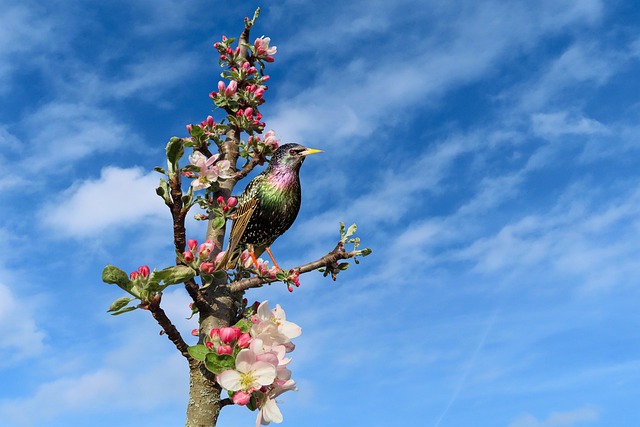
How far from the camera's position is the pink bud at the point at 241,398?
4.09m

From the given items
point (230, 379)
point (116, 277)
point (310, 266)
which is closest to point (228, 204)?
point (310, 266)

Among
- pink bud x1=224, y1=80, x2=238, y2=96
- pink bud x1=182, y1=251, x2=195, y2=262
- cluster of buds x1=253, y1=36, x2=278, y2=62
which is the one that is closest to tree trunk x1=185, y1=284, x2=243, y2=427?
pink bud x1=182, y1=251, x2=195, y2=262

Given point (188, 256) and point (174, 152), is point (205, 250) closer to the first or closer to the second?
point (188, 256)

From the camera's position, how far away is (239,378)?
4141 millimetres

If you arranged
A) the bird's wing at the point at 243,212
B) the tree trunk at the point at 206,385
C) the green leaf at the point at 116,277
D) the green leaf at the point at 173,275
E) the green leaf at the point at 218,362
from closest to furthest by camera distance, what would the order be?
the green leaf at the point at 218,362 → the green leaf at the point at 116,277 → the green leaf at the point at 173,275 → the tree trunk at the point at 206,385 → the bird's wing at the point at 243,212

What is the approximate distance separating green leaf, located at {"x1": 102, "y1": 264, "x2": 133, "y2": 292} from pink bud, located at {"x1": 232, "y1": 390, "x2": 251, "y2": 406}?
1153 millimetres

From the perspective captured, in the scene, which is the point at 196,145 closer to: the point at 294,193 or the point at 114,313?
the point at 294,193

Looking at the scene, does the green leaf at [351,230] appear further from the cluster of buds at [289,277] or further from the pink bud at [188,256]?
the pink bud at [188,256]

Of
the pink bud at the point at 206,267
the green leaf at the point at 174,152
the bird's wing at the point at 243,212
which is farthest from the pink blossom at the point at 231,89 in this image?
the pink bud at the point at 206,267

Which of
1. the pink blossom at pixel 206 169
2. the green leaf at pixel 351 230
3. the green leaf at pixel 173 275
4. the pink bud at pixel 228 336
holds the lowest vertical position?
the pink bud at pixel 228 336

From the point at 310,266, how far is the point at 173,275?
1.43 meters

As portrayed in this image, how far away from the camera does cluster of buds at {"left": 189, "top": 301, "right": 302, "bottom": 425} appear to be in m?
4.11

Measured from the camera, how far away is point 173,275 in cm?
450

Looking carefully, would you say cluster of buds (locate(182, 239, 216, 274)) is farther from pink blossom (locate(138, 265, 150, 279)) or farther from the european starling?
the european starling
